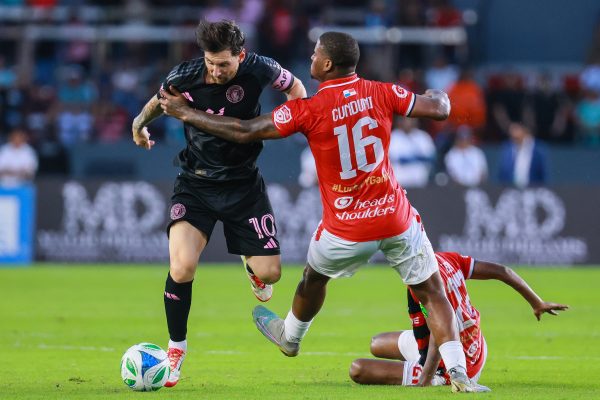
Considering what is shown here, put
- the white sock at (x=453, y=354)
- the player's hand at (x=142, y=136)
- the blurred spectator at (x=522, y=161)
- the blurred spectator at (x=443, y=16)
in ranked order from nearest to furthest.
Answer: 1. the white sock at (x=453, y=354)
2. the player's hand at (x=142, y=136)
3. the blurred spectator at (x=522, y=161)
4. the blurred spectator at (x=443, y=16)

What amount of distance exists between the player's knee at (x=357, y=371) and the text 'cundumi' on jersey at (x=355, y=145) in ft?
3.55

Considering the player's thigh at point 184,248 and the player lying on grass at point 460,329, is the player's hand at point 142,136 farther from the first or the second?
the player lying on grass at point 460,329

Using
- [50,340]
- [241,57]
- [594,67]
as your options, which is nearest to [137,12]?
[594,67]

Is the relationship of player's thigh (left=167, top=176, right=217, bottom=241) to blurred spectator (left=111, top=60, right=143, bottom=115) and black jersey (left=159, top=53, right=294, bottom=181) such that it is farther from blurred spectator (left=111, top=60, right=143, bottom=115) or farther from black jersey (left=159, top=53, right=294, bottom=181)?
blurred spectator (left=111, top=60, right=143, bottom=115)

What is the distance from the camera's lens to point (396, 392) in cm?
749

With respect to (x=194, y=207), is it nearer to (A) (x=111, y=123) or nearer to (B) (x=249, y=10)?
(A) (x=111, y=123)

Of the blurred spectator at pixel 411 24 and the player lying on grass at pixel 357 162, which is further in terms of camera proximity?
the blurred spectator at pixel 411 24

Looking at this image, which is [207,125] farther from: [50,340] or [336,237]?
[50,340]

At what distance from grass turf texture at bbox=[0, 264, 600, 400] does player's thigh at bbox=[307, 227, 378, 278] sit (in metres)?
0.75

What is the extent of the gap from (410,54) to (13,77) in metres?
7.29

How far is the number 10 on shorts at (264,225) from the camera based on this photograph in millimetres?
8680

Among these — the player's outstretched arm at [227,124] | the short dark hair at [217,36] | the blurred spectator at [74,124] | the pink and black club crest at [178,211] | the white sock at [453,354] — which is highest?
the short dark hair at [217,36]

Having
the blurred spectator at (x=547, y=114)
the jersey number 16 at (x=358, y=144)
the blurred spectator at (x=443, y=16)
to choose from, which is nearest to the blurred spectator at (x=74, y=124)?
the blurred spectator at (x=443, y=16)

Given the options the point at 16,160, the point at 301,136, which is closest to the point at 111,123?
the point at 16,160
